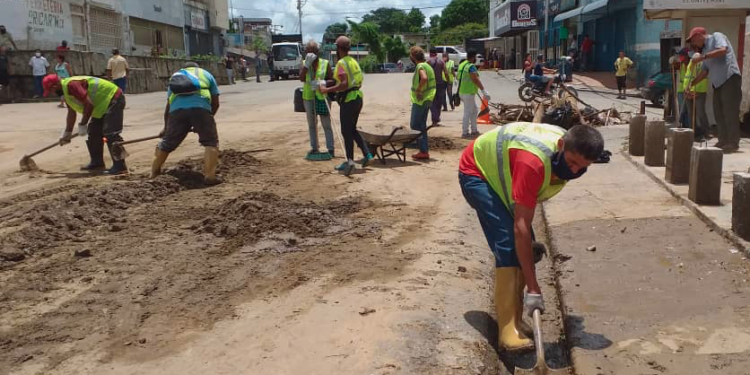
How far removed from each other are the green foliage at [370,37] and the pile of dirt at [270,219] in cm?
6088

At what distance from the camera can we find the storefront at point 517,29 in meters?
45.4

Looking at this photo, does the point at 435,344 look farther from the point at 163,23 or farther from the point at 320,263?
the point at 163,23

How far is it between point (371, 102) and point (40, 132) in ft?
31.1

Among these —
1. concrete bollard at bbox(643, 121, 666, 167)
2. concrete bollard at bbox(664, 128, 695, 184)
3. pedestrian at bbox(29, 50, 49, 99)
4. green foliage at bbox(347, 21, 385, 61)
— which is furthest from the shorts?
green foliage at bbox(347, 21, 385, 61)

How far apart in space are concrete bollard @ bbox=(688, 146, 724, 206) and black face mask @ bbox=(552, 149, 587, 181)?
135 inches

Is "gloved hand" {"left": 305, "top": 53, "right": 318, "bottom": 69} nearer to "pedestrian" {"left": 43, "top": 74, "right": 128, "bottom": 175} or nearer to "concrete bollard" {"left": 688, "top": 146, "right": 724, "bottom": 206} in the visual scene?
"pedestrian" {"left": 43, "top": 74, "right": 128, "bottom": 175}

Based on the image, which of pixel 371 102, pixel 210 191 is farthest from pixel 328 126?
pixel 371 102

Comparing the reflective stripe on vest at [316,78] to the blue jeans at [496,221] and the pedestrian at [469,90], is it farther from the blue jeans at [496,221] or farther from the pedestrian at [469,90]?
the blue jeans at [496,221]

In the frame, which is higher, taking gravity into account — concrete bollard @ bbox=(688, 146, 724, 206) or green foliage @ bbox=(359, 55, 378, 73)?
green foliage @ bbox=(359, 55, 378, 73)

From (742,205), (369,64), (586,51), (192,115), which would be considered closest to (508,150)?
(742,205)

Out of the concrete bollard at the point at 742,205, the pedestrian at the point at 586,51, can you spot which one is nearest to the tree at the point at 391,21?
the pedestrian at the point at 586,51

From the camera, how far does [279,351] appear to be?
369 centimetres

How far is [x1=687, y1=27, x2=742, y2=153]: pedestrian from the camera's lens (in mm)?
8875

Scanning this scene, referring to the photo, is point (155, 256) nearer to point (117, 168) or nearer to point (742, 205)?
point (117, 168)
